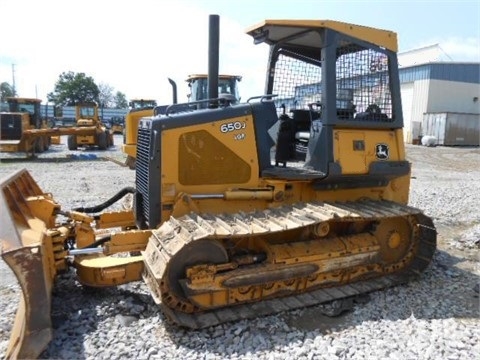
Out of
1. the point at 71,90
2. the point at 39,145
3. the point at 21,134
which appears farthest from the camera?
the point at 71,90

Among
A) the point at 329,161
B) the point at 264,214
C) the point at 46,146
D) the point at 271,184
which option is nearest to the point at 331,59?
the point at 329,161

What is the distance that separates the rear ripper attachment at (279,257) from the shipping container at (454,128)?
29.3m

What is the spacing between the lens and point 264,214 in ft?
13.4

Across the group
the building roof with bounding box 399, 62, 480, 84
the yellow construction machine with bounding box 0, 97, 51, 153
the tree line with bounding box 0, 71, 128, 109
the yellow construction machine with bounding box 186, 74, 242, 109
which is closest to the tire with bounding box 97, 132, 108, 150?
the yellow construction machine with bounding box 0, 97, 51, 153

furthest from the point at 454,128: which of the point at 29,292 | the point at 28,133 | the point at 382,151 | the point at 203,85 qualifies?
the point at 29,292

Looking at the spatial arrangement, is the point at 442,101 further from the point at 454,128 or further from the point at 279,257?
the point at 279,257

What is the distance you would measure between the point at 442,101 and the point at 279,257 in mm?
35712

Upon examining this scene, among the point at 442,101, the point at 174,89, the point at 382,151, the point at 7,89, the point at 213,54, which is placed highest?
the point at 7,89

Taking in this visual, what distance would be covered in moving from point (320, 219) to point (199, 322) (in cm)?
140

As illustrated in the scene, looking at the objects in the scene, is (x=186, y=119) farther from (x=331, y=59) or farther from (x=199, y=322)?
(x=199, y=322)

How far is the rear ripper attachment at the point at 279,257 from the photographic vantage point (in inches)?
142

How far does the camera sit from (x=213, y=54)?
177 inches

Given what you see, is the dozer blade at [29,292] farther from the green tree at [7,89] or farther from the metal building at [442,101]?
the green tree at [7,89]

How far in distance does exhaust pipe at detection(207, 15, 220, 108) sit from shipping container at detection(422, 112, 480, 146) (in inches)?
1189
